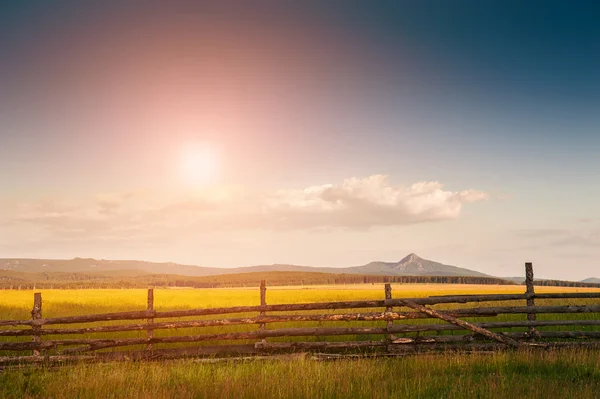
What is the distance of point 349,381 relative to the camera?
8156mm

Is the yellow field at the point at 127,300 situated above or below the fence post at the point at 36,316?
below

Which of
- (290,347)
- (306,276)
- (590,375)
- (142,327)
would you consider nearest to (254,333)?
(290,347)

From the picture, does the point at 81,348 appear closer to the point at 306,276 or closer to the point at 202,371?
the point at 202,371

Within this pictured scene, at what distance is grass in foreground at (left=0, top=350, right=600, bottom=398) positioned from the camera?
7.56 metres

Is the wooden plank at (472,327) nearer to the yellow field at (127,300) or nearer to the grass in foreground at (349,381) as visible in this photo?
the grass in foreground at (349,381)

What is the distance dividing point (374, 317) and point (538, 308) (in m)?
4.85

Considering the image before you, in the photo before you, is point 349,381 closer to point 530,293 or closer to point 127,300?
point 530,293

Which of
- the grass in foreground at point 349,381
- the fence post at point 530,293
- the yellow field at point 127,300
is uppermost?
the fence post at point 530,293

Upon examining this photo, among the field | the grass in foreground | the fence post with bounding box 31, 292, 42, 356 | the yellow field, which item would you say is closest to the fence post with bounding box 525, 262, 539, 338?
the field

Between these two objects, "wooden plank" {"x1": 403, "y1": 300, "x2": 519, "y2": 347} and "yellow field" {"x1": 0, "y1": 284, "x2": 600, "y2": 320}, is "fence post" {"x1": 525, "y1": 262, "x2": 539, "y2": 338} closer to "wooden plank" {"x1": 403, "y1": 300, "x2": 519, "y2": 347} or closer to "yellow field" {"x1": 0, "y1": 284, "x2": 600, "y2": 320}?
"wooden plank" {"x1": 403, "y1": 300, "x2": 519, "y2": 347}

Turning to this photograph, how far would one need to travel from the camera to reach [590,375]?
9.11 m

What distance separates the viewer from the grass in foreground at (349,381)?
7.56m

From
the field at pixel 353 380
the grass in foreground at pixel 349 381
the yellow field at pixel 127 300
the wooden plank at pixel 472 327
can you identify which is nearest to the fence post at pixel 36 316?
the field at pixel 353 380

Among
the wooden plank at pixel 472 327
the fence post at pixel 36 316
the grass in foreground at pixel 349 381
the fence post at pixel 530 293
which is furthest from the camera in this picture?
the fence post at pixel 530 293
